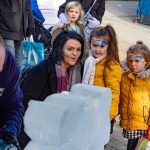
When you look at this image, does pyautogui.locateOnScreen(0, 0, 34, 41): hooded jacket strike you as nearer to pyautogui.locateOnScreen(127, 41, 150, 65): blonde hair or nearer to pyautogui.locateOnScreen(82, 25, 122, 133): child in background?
pyautogui.locateOnScreen(82, 25, 122, 133): child in background

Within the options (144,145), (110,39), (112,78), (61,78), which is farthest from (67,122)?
(110,39)

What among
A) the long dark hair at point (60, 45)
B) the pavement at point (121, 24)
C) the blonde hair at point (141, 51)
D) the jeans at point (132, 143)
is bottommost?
the pavement at point (121, 24)

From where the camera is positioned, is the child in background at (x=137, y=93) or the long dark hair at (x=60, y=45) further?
the child in background at (x=137, y=93)

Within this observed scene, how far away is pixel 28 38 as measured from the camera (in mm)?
6223

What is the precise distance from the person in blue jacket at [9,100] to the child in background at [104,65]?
4.60 ft

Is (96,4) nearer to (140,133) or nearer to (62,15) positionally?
(62,15)

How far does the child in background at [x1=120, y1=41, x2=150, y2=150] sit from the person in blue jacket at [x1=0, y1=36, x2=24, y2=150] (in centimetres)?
162

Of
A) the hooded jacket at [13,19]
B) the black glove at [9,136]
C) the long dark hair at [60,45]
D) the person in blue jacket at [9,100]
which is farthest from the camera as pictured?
the hooded jacket at [13,19]

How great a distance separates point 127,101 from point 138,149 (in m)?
0.54

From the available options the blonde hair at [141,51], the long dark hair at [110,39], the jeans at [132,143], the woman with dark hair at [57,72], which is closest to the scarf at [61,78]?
the woman with dark hair at [57,72]

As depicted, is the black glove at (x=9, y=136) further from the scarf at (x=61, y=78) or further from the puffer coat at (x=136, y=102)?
the puffer coat at (x=136, y=102)

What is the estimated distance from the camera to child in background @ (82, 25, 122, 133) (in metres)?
4.08

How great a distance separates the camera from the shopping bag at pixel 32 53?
244 inches

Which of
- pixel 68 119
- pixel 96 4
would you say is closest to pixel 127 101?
pixel 68 119
